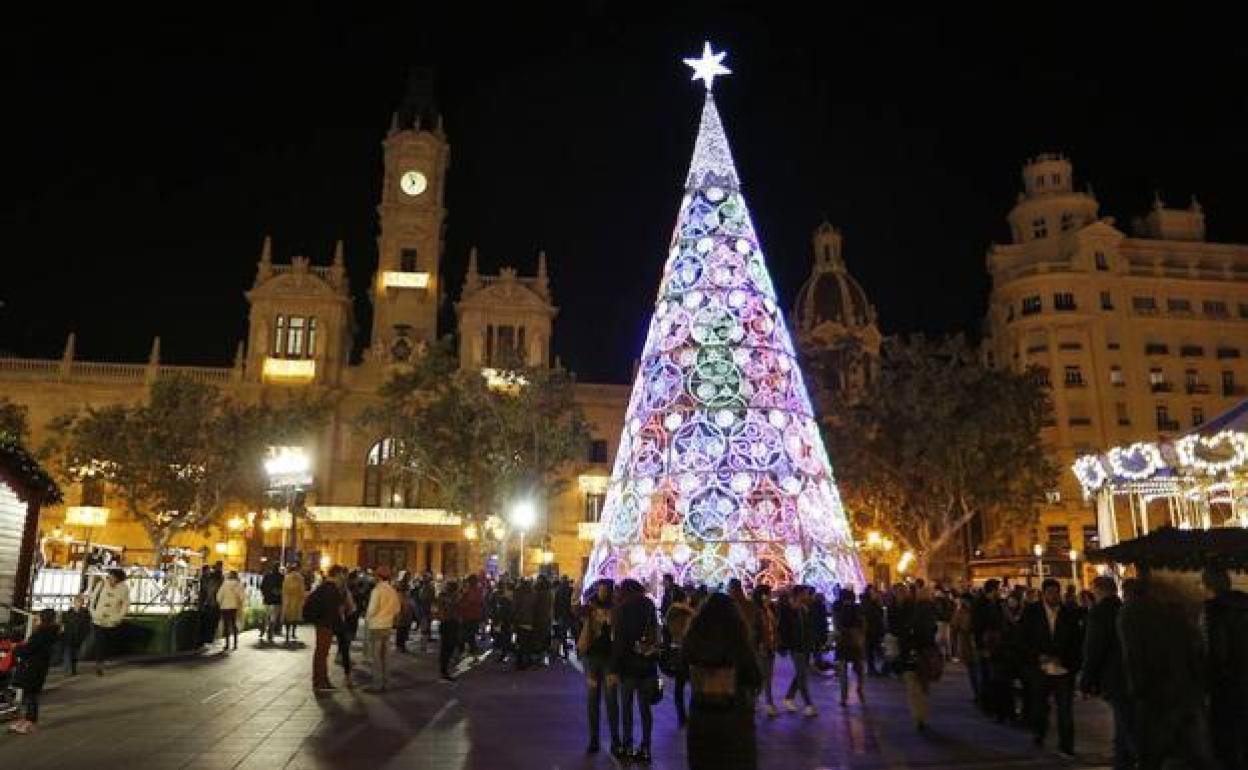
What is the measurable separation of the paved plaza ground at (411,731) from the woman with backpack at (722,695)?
282 centimetres

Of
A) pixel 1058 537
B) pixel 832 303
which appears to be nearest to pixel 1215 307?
pixel 1058 537

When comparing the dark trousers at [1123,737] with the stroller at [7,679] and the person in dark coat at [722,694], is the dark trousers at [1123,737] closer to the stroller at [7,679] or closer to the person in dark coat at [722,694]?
the person in dark coat at [722,694]

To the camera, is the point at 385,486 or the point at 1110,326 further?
the point at 1110,326

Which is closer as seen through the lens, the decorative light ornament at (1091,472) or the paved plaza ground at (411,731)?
the paved plaza ground at (411,731)

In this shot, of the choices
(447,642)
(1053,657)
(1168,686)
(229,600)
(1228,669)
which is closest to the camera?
(1168,686)

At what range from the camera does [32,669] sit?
30.0 ft

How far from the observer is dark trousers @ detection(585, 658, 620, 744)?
27.5ft

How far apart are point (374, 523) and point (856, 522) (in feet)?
71.3

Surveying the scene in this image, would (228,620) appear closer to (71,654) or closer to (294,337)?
(71,654)

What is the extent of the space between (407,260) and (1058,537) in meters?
38.5

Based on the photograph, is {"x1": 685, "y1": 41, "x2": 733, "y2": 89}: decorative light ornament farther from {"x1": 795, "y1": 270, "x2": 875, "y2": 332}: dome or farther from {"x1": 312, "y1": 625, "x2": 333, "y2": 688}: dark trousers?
{"x1": 795, "y1": 270, "x2": 875, "y2": 332}: dome

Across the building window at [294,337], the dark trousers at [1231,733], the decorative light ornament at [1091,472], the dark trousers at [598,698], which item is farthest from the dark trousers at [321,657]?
the building window at [294,337]

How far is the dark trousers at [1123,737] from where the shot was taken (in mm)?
7040

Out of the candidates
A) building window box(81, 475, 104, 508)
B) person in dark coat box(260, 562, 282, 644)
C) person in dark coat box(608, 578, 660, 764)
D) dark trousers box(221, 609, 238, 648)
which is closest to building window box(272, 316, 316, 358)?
building window box(81, 475, 104, 508)
